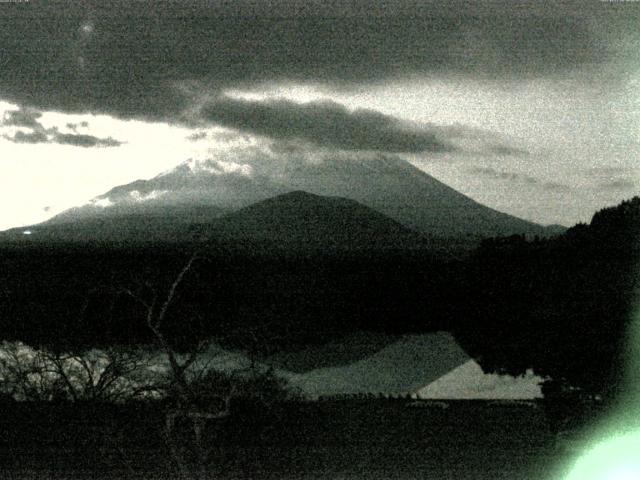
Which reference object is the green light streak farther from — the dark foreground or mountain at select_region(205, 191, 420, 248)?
mountain at select_region(205, 191, 420, 248)

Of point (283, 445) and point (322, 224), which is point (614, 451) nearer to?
point (283, 445)

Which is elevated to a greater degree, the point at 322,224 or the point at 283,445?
the point at 322,224

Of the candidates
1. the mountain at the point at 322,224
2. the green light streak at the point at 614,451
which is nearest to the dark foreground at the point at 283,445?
the green light streak at the point at 614,451

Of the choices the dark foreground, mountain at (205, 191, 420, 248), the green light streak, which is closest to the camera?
the green light streak

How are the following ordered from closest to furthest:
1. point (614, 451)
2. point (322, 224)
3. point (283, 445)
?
point (614, 451) → point (283, 445) → point (322, 224)

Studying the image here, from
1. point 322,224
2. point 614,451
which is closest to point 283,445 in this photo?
point 614,451

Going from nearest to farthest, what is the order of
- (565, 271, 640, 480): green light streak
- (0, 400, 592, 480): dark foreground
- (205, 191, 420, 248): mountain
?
(565, 271, 640, 480): green light streak < (0, 400, 592, 480): dark foreground < (205, 191, 420, 248): mountain

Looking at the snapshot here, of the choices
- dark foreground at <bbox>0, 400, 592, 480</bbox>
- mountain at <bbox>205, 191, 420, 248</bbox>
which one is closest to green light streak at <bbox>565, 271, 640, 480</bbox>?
dark foreground at <bbox>0, 400, 592, 480</bbox>

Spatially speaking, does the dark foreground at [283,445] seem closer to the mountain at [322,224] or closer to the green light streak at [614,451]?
the green light streak at [614,451]
